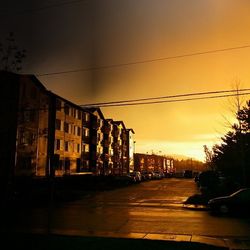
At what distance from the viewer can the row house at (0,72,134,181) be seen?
23406mm

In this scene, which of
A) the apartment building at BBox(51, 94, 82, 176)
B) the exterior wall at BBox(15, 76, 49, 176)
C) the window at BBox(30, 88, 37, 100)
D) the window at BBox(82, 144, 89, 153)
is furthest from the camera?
the window at BBox(82, 144, 89, 153)

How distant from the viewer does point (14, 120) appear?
22797mm

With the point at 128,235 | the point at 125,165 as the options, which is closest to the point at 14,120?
the point at 128,235

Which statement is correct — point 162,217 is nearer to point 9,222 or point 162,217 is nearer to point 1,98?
point 9,222

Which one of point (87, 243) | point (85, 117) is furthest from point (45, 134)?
point (87, 243)

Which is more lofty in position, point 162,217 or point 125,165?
point 125,165

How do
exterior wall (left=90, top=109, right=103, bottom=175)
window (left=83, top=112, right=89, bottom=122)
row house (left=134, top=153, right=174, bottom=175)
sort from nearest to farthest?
window (left=83, top=112, right=89, bottom=122)
exterior wall (left=90, top=109, right=103, bottom=175)
row house (left=134, top=153, right=174, bottom=175)

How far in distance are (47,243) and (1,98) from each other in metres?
15.7

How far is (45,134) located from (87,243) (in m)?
42.9

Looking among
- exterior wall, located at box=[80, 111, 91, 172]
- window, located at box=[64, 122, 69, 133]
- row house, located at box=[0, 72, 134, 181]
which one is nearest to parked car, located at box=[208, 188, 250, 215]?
row house, located at box=[0, 72, 134, 181]

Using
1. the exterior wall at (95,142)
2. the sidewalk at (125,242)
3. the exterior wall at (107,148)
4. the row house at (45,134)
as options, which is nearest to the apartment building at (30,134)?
the row house at (45,134)

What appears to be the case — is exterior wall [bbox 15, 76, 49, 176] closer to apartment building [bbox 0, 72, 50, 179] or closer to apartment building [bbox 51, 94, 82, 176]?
apartment building [bbox 0, 72, 50, 179]

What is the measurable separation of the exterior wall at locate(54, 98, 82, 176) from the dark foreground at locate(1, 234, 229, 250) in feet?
149

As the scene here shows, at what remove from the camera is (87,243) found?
10.9 metres
